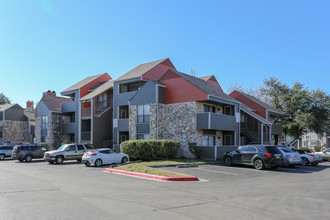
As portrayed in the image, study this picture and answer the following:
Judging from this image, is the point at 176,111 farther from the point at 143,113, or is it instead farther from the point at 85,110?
the point at 85,110

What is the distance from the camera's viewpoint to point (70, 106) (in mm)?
38812

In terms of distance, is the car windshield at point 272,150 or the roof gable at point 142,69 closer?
the car windshield at point 272,150

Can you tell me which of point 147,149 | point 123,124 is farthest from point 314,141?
point 147,149

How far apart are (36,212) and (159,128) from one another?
21.9 metres

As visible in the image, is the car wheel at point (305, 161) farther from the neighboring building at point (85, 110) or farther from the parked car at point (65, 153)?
the neighboring building at point (85, 110)

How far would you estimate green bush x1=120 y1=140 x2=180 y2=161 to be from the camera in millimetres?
23984

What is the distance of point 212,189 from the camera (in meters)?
11.2

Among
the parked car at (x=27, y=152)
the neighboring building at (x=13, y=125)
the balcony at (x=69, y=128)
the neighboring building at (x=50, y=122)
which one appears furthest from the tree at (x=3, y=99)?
the parked car at (x=27, y=152)

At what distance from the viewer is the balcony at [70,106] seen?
37.8 metres

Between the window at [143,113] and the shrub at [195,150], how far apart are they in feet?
18.3

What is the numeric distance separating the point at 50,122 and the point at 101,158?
20.8 m

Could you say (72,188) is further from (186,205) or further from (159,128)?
(159,128)

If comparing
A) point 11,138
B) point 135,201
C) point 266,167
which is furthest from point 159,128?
point 11,138

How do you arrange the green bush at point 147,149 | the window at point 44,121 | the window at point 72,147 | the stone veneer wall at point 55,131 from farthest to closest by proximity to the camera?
the window at point 44,121 → the stone veneer wall at point 55,131 → the window at point 72,147 → the green bush at point 147,149
